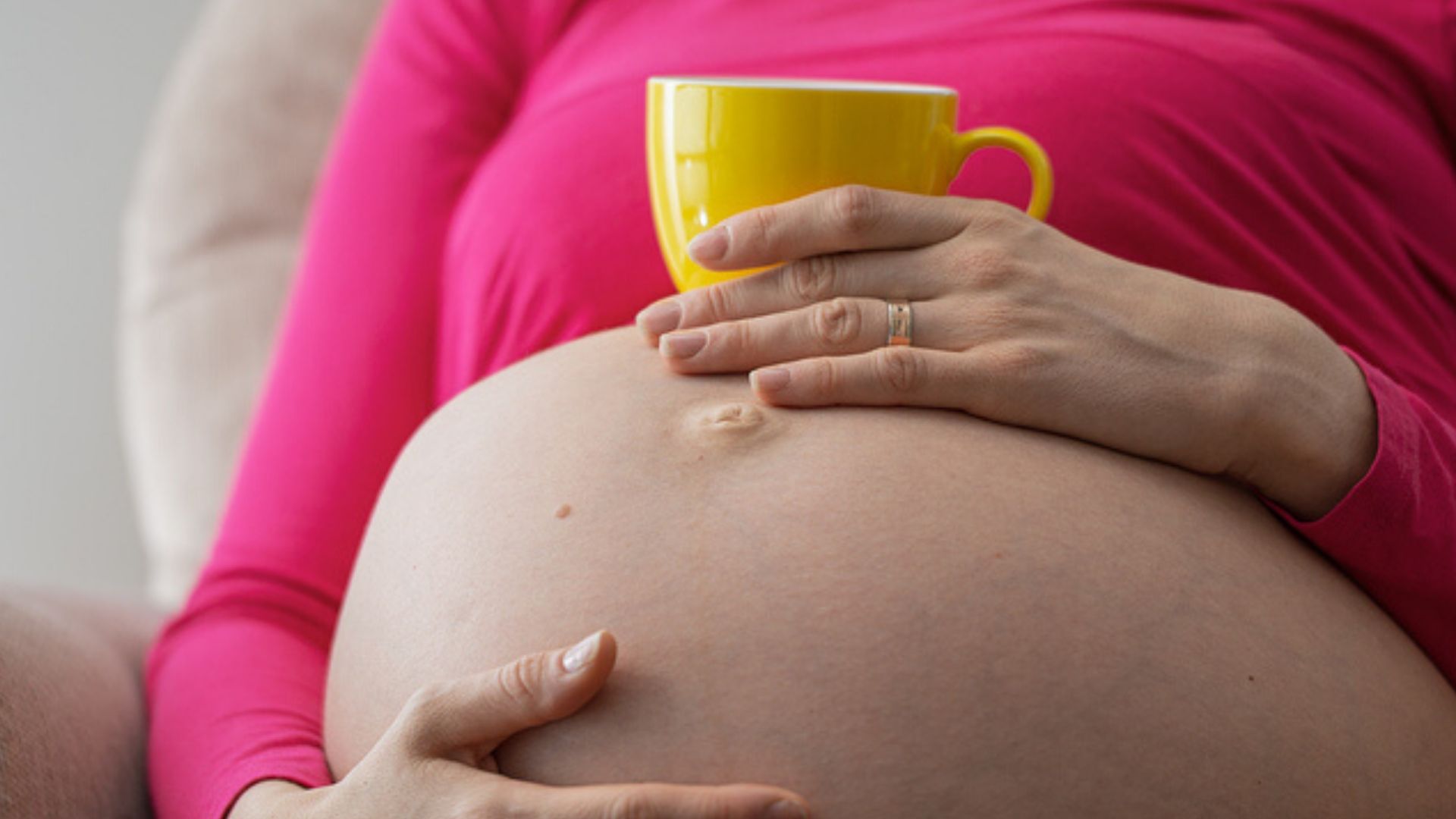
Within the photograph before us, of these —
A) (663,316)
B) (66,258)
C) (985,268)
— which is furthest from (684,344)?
(66,258)

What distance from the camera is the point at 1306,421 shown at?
2.30 ft

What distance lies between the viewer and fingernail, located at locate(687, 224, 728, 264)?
69 centimetres

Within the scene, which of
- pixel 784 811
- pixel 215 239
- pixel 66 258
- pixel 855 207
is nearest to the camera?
pixel 784 811

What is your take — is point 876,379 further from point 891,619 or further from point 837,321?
point 891,619

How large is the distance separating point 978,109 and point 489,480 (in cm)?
44

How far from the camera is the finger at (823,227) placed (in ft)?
2.23

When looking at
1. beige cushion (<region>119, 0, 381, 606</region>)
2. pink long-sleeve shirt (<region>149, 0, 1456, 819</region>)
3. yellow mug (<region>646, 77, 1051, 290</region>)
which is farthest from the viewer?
beige cushion (<region>119, 0, 381, 606</region>)

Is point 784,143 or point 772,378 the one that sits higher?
point 784,143

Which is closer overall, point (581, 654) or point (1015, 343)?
point (581, 654)

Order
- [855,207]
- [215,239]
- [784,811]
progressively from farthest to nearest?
1. [215,239]
2. [855,207]
3. [784,811]

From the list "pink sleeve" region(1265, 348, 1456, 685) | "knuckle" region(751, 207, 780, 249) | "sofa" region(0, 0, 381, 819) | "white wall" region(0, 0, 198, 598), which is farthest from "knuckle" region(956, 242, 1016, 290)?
"white wall" region(0, 0, 198, 598)

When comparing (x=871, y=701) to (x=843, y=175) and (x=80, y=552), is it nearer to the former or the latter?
(x=843, y=175)

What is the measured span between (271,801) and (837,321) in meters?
0.42

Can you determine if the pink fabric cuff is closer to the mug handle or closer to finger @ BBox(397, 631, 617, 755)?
the mug handle
